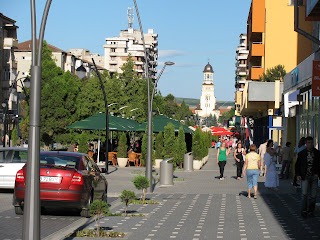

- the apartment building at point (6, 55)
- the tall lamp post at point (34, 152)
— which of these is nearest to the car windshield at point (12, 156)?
the tall lamp post at point (34, 152)

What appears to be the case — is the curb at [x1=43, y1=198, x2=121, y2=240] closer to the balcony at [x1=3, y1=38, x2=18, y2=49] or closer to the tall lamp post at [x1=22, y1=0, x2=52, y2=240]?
the tall lamp post at [x1=22, y1=0, x2=52, y2=240]

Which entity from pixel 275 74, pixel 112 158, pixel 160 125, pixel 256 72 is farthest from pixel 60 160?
pixel 256 72

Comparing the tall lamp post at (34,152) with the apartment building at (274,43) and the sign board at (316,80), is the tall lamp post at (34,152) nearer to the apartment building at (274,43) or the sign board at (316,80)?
the sign board at (316,80)

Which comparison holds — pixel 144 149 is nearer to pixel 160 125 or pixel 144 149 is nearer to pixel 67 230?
→ pixel 160 125

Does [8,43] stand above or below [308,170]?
above

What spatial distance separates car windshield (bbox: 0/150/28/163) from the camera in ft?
72.3

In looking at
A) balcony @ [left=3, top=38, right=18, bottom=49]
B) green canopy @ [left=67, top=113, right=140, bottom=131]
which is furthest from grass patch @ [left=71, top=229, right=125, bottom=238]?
balcony @ [left=3, top=38, right=18, bottom=49]

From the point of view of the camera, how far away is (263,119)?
54.7 metres

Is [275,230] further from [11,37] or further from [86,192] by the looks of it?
[11,37]

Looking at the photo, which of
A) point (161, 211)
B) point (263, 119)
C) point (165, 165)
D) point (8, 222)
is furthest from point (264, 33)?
point (8, 222)

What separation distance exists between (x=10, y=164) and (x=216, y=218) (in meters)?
8.15

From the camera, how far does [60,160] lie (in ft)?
53.1

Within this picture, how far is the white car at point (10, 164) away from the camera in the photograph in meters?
21.5

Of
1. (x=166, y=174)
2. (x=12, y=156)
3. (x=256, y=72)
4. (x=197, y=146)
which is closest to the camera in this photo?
(x=12, y=156)
